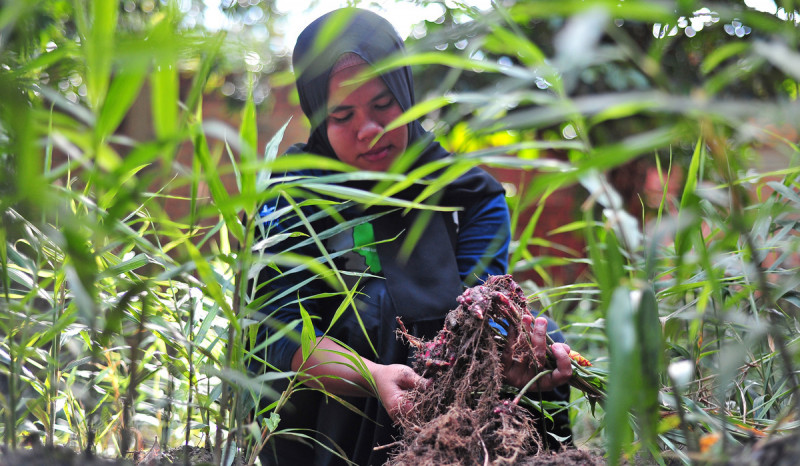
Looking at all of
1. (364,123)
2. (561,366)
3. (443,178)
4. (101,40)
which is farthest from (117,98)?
(364,123)

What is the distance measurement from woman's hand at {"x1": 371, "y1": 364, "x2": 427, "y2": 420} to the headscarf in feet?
0.84

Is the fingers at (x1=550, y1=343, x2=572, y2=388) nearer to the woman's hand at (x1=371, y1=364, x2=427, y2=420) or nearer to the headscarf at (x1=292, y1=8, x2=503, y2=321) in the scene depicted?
the woman's hand at (x1=371, y1=364, x2=427, y2=420)

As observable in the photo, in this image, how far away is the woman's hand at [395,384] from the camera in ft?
2.99

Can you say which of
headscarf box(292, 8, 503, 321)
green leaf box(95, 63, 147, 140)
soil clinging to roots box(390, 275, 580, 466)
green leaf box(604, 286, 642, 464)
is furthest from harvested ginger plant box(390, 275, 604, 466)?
green leaf box(95, 63, 147, 140)

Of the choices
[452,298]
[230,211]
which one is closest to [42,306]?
[452,298]

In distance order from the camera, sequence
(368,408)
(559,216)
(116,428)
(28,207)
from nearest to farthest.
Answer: (28,207) < (116,428) < (368,408) < (559,216)

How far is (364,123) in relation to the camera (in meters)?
1.31

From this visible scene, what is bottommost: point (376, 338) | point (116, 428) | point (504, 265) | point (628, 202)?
point (116, 428)

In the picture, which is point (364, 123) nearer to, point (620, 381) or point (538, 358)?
point (538, 358)

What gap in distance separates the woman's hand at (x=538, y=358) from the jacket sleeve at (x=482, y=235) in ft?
1.59

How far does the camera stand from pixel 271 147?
0.91m

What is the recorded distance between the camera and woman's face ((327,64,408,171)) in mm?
1306

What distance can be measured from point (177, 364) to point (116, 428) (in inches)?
12.1

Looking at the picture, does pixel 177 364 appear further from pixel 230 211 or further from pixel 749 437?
pixel 749 437
